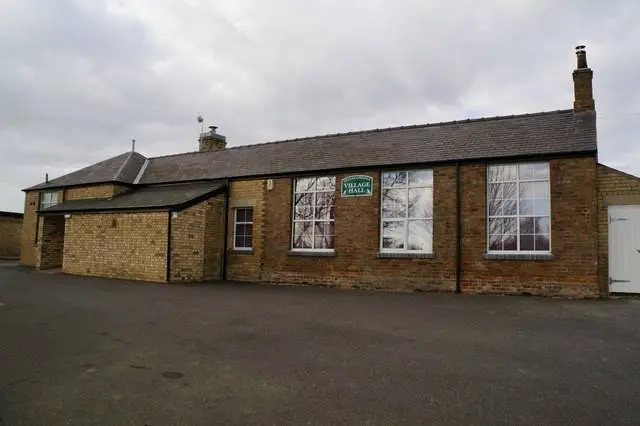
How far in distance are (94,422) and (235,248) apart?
13139 millimetres

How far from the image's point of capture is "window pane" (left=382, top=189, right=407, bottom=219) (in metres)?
13.9

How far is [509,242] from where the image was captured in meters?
12.4

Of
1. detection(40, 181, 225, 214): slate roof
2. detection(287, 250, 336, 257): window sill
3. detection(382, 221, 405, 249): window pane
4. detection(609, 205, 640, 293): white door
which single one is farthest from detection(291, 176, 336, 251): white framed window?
detection(609, 205, 640, 293): white door

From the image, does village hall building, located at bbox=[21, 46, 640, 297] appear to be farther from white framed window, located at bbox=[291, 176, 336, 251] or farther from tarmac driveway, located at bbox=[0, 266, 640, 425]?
tarmac driveway, located at bbox=[0, 266, 640, 425]

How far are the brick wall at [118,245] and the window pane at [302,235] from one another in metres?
4.45

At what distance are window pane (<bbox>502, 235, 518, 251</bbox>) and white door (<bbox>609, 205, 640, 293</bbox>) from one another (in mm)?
2287

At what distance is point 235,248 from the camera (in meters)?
16.7

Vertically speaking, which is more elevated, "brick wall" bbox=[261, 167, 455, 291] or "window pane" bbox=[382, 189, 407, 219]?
"window pane" bbox=[382, 189, 407, 219]

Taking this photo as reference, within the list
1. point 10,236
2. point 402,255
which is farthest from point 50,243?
point 402,255

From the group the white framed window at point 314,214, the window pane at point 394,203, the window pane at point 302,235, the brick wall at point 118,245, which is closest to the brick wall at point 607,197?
the window pane at point 394,203

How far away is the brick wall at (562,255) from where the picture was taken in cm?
1138

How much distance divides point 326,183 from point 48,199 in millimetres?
15720

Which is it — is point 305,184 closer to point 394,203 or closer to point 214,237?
point 394,203

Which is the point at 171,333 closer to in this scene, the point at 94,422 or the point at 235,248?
the point at 94,422
